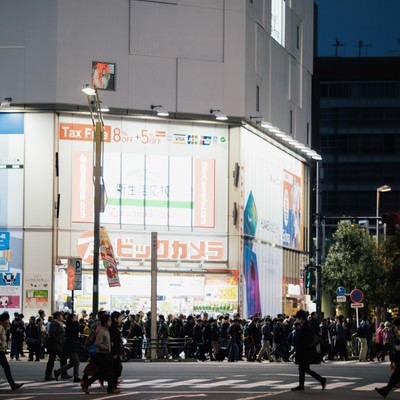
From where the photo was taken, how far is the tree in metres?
73.6

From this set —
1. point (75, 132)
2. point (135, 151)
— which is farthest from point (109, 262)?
point (135, 151)

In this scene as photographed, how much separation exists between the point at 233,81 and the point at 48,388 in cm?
3478

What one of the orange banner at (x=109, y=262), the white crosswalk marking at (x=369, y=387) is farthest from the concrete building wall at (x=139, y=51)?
the white crosswalk marking at (x=369, y=387)

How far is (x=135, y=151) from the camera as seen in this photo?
5862cm

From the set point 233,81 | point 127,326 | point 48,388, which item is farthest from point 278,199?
point 48,388

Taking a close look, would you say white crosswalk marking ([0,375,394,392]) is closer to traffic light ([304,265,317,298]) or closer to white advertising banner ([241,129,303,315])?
traffic light ([304,265,317,298])

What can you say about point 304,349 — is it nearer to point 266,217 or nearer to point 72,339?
point 72,339

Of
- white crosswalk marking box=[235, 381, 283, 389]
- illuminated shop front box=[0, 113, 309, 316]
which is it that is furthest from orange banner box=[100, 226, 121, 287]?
white crosswalk marking box=[235, 381, 283, 389]

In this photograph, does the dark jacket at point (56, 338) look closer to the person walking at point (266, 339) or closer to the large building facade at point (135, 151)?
the person walking at point (266, 339)

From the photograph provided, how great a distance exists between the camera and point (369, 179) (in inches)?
5458

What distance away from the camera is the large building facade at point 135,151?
56.8 meters

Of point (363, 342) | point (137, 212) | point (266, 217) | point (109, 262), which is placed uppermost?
point (266, 217)

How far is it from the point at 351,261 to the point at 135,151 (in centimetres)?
2291

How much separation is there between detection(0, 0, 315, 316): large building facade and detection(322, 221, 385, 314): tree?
39.9 ft
